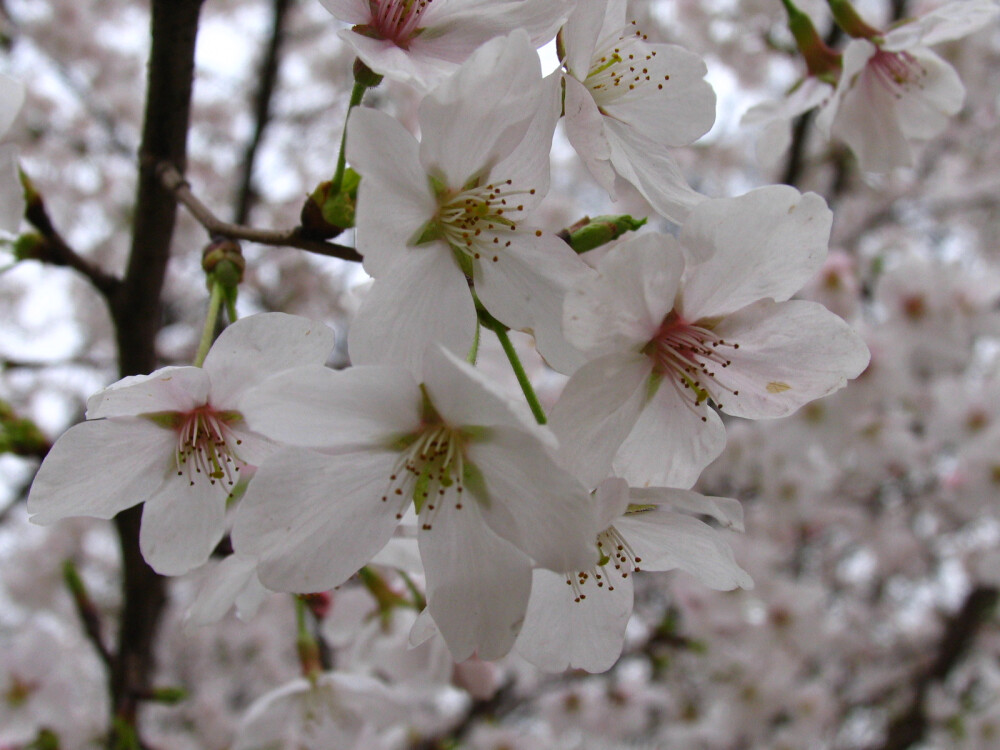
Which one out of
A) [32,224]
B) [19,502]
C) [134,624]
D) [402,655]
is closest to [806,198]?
[32,224]

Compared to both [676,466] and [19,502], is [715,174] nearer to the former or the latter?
[19,502]

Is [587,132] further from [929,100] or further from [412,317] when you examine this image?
[929,100]

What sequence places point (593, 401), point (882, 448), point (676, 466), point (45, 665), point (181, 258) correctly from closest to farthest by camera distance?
point (593, 401)
point (676, 466)
point (45, 665)
point (882, 448)
point (181, 258)

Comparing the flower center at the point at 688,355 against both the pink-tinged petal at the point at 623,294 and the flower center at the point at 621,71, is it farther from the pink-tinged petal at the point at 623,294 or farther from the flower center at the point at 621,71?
the flower center at the point at 621,71

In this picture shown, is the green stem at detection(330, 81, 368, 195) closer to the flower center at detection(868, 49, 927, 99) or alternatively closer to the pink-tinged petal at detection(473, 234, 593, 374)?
the pink-tinged petal at detection(473, 234, 593, 374)

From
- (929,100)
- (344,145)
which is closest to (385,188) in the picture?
(344,145)

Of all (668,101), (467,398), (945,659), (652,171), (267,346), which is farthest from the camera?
(945,659)

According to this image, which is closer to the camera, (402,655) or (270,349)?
(270,349)
